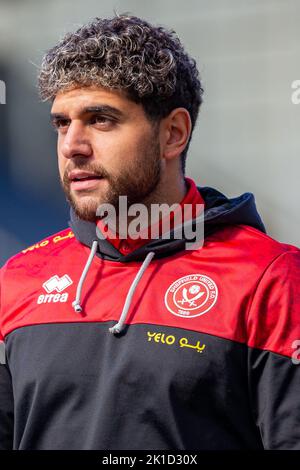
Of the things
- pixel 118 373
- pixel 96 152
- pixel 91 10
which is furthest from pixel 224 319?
pixel 91 10

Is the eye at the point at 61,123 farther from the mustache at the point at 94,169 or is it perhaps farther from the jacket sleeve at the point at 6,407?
the jacket sleeve at the point at 6,407

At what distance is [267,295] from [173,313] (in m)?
0.18

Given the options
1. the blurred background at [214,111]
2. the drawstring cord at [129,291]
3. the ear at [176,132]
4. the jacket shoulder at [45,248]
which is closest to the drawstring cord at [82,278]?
the drawstring cord at [129,291]

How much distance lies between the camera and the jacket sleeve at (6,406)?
1.72 meters

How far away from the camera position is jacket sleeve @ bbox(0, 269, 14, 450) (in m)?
1.72

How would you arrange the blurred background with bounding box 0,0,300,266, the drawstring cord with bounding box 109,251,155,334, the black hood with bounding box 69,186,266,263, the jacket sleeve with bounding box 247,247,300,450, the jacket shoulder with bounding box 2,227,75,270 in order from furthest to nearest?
the blurred background with bounding box 0,0,300,266 < the jacket shoulder with bounding box 2,227,75,270 < the black hood with bounding box 69,186,266,263 < the drawstring cord with bounding box 109,251,155,334 < the jacket sleeve with bounding box 247,247,300,450

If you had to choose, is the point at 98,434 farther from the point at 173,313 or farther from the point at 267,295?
the point at 267,295

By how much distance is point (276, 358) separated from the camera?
153 cm

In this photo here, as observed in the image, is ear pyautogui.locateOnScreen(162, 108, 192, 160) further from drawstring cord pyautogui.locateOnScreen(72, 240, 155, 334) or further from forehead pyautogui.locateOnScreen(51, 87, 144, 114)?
drawstring cord pyautogui.locateOnScreen(72, 240, 155, 334)

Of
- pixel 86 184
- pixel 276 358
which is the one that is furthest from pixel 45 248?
pixel 276 358

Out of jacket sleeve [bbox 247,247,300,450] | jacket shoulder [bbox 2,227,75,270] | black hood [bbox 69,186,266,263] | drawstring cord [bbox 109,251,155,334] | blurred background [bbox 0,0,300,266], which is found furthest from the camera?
blurred background [bbox 0,0,300,266]

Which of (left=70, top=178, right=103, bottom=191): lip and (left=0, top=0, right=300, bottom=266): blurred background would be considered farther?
(left=0, top=0, right=300, bottom=266): blurred background

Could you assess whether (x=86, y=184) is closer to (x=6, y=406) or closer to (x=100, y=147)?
(x=100, y=147)

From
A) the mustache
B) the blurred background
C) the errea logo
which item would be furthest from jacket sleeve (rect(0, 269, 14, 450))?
the blurred background
